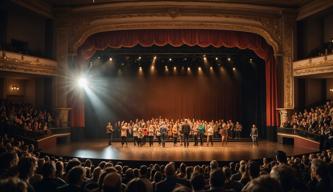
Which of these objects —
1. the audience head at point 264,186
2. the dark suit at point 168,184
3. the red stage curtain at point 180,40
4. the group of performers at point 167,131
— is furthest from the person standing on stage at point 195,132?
the audience head at point 264,186

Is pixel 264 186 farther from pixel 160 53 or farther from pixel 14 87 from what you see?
pixel 14 87

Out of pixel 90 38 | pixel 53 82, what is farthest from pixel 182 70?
pixel 53 82

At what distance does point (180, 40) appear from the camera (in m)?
17.9

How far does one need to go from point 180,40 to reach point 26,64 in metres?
8.06

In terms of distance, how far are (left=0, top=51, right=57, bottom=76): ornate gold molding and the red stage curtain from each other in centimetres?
197

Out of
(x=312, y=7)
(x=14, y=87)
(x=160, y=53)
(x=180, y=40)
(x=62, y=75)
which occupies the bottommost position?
(x=14, y=87)

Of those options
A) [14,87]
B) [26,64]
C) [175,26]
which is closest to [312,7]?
[175,26]

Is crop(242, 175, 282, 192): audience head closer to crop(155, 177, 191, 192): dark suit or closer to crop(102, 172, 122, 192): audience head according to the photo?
crop(102, 172, 122, 192): audience head

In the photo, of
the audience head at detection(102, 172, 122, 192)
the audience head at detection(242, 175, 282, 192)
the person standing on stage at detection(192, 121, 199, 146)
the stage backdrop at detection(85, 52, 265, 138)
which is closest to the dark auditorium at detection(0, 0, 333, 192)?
the person standing on stage at detection(192, 121, 199, 146)

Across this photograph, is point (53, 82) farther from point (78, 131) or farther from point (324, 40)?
point (324, 40)

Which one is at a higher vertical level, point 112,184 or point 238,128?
point 112,184

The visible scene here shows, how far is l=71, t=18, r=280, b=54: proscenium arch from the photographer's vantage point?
17.5m

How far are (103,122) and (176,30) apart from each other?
876 centimetres

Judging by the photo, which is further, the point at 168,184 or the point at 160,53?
the point at 160,53
